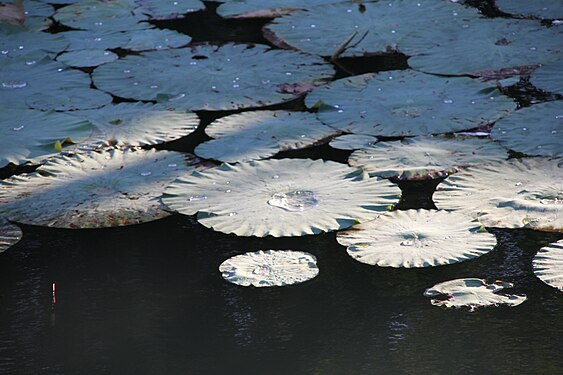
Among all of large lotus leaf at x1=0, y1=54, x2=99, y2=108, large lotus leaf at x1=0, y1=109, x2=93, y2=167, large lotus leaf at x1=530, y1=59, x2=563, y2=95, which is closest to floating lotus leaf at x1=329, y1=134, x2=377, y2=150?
large lotus leaf at x1=530, y1=59, x2=563, y2=95

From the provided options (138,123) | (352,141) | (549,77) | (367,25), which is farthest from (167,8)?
(549,77)

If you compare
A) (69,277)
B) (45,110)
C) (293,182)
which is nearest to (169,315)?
(69,277)

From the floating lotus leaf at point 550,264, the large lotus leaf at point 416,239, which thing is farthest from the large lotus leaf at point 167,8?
the floating lotus leaf at point 550,264

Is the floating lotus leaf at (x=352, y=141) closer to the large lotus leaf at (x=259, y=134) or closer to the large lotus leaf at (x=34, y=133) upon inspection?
the large lotus leaf at (x=259, y=134)

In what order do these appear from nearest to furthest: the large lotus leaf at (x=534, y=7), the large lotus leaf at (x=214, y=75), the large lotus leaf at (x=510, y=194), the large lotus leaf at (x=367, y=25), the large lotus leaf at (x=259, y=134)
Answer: the large lotus leaf at (x=510, y=194) → the large lotus leaf at (x=259, y=134) → the large lotus leaf at (x=214, y=75) → the large lotus leaf at (x=367, y=25) → the large lotus leaf at (x=534, y=7)

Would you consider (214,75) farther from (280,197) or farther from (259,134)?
(280,197)

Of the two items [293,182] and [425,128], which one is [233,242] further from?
[425,128]

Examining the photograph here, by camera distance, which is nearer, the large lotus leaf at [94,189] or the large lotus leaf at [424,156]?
the large lotus leaf at [94,189]

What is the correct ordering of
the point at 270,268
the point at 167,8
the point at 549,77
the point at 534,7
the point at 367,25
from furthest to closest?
1. the point at 167,8
2. the point at 534,7
3. the point at 367,25
4. the point at 549,77
5. the point at 270,268
